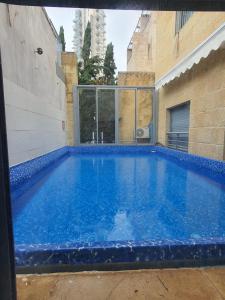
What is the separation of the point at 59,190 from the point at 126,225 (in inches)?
59.1

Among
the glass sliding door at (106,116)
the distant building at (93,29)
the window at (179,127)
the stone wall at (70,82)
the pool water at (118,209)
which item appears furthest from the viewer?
the distant building at (93,29)

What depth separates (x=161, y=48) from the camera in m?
7.59

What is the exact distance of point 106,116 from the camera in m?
8.10

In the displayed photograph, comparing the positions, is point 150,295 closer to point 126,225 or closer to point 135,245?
point 135,245

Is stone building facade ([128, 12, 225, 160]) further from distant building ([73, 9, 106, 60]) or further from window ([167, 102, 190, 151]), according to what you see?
distant building ([73, 9, 106, 60])

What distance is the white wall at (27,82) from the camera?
9.95 ft

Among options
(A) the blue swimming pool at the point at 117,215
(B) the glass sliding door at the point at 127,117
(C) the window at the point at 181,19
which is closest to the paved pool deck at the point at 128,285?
(A) the blue swimming pool at the point at 117,215

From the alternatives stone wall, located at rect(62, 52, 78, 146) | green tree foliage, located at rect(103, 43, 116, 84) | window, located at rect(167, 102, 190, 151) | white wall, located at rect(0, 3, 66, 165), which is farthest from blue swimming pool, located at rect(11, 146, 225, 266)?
green tree foliage, located at rect(103, 43, 116, 84)

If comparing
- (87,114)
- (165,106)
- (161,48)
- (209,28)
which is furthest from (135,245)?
(161,48)

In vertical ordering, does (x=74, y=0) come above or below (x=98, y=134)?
above

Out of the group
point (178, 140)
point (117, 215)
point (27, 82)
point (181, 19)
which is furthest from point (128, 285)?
point (181, 19)

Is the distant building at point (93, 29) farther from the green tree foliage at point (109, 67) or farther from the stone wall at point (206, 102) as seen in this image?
the stone wall at point (206, 102)

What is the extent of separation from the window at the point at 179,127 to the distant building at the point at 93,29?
1203 inches

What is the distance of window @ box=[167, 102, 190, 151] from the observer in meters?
5.70
